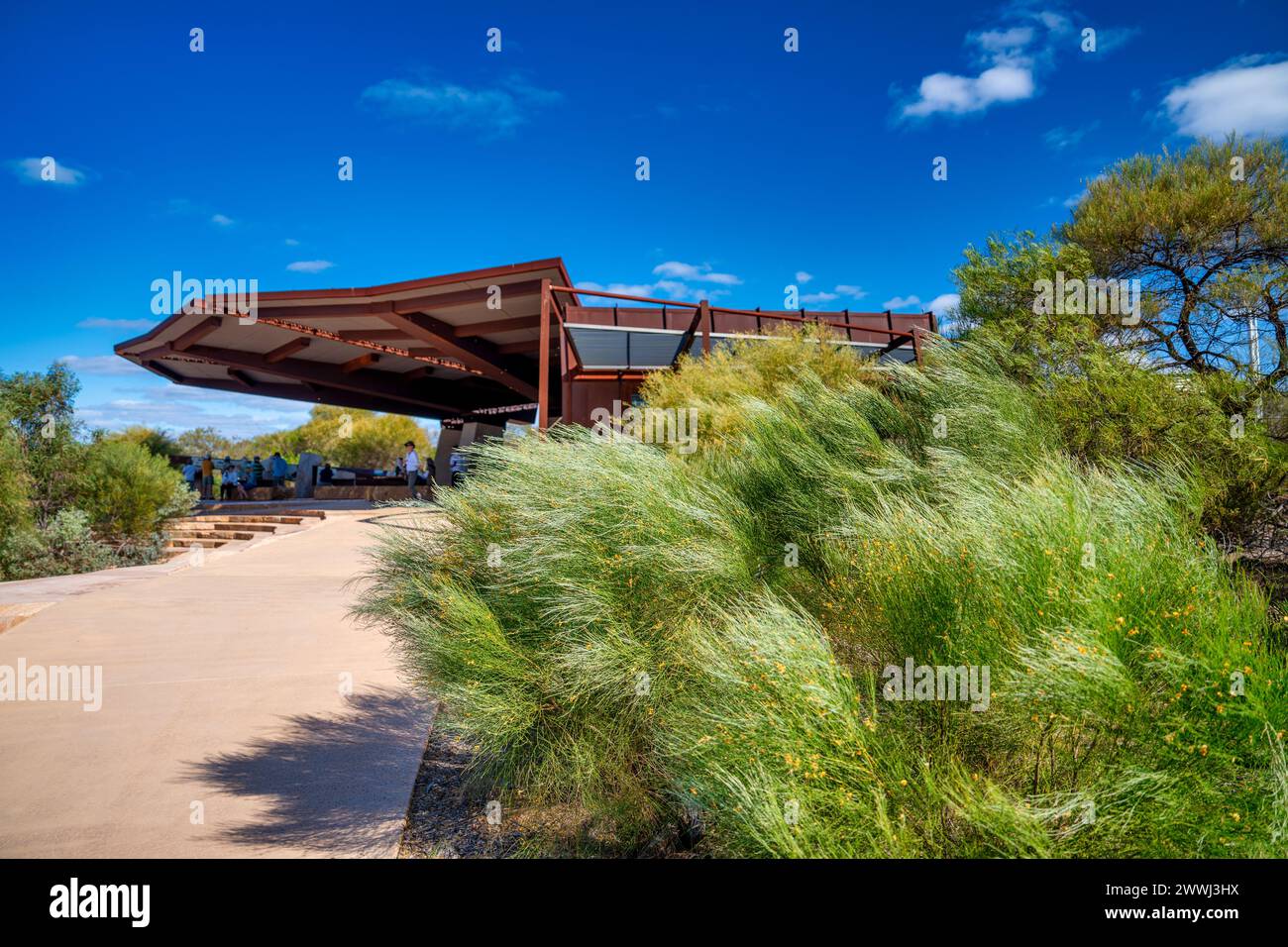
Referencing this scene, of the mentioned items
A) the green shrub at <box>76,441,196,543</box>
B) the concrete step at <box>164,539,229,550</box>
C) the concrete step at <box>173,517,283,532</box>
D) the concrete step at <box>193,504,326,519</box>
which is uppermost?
the green shrub at <box>76,441,196,543</box>

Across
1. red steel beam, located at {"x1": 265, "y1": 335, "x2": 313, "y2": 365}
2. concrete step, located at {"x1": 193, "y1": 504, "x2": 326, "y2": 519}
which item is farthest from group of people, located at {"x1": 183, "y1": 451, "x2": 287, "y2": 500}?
red steel beam, located at {"x1": 265, "y1": 335, "x2": 313, "y2": 365}

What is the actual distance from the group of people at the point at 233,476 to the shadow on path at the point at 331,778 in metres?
22.6

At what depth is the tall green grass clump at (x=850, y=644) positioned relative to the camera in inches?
79.5

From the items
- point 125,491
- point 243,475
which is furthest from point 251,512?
point 243,475

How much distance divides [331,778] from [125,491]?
12.4 metres

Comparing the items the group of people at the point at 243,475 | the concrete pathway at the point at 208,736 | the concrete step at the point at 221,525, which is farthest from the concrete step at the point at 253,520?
the concrete pathway at the point at 208,736

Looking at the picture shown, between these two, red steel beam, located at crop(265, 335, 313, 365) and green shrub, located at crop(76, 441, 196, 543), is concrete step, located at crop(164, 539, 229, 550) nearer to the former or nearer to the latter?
green shrub, located at crop(76, 441, 196, 543)

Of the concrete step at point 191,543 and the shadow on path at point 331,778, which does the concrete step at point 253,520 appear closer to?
the concrete step at point 191,543

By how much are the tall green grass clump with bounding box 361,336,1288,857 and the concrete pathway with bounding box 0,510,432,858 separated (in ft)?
2.94

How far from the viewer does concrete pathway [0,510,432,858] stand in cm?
351

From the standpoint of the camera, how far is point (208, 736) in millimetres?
4723

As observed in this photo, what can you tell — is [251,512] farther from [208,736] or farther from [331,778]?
[331,778]
